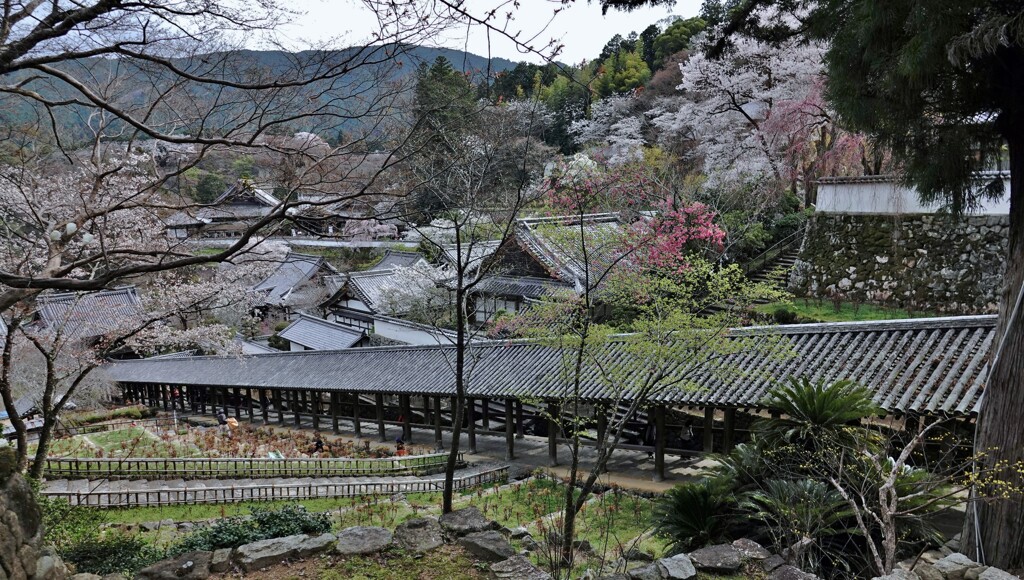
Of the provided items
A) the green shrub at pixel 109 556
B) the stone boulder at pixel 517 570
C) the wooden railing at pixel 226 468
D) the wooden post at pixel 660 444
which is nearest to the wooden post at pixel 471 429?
the wooden railing at pixel 226 468

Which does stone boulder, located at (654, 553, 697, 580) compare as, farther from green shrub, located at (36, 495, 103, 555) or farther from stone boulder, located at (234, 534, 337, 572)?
green shrub, located at (36, 495, 103, 555)

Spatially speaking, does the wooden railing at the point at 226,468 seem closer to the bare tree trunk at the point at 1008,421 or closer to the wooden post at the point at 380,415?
the wooden post at the point at 380,415

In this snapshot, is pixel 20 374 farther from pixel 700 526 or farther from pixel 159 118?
pixel 700 526

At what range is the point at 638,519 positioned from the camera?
11461 mm

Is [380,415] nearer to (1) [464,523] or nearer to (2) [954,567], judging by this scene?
(1) [464,523]

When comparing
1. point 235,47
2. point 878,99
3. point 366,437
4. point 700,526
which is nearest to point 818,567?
point 700,526

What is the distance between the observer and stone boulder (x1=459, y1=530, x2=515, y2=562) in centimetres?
605

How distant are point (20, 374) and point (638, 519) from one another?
20.6 m

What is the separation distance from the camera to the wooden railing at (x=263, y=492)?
13094 mm

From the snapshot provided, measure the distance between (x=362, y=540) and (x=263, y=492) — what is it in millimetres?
9308

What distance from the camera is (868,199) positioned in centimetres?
2047

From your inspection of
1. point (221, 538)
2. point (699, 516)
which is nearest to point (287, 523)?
point (221, 538)

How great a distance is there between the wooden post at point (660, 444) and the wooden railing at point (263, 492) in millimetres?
3759

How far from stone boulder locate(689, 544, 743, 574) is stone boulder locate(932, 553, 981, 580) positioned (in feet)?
6.88
